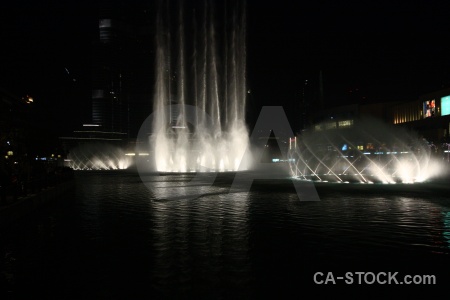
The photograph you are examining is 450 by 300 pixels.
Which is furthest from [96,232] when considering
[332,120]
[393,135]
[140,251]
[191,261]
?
[332,120]

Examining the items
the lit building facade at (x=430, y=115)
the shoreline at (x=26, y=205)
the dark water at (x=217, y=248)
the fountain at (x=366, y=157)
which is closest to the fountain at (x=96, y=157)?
the fountain at (x=366, y=157)

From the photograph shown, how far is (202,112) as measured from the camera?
175 feet

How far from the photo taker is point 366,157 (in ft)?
156

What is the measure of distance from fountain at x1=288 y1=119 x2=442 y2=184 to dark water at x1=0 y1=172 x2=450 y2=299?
54.4 feet

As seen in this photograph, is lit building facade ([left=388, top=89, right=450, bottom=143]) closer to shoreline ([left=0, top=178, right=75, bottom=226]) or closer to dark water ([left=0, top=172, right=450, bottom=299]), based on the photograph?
shoreline ([left=0, top=178, right=75, bottom=226])

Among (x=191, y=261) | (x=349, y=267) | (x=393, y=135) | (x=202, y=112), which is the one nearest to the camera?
(x=349, y=267)

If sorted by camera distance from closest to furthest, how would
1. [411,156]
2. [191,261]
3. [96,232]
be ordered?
[191,261], [96,232], [411,156]

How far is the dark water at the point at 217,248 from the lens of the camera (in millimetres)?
6422

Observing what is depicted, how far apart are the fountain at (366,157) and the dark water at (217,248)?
54.4 feet

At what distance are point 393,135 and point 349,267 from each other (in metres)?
77.3

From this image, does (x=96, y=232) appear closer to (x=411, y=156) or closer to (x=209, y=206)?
(x=209, y=206)

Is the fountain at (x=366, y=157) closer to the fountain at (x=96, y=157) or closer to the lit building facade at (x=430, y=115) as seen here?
the lit building facade at (x=430, y=115)

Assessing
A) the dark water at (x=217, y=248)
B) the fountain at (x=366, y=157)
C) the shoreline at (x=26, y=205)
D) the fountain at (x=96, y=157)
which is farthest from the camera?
the fountain at (x=96, y=157)

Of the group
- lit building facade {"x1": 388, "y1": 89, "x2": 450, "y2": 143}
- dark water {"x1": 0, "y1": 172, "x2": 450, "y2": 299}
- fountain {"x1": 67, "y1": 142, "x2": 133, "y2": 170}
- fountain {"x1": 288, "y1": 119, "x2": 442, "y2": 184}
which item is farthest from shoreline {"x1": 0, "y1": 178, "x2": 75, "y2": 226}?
lit building facade {"x1": 388, "y1": 89, "x2": 450, "y2": 143}
